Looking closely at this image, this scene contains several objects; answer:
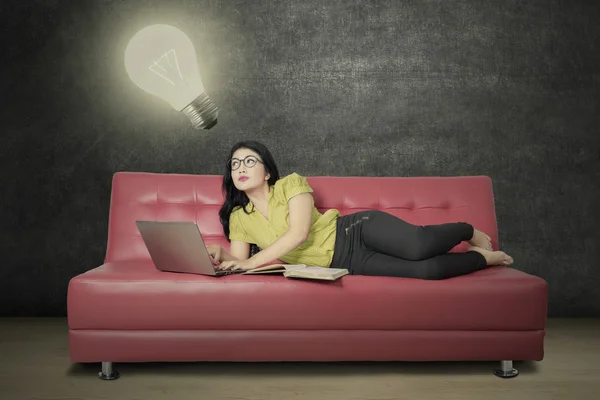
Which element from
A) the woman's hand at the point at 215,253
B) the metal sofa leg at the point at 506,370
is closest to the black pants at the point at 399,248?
the metal sofa leg at the point at 506,370

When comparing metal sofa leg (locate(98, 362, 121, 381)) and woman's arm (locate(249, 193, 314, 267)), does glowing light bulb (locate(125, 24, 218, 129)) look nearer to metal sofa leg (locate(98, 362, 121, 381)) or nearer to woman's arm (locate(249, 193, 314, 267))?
woman's arm (locate(249, 193, 314, 267))

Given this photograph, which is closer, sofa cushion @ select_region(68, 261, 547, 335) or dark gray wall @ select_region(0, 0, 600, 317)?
sofa cushion @ select_region(68, 261, 547, 335)

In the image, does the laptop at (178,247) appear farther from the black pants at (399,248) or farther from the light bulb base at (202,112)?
the light bulb base at (202,112)

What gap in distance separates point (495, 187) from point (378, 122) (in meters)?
0.78

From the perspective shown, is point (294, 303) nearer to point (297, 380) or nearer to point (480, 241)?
point (297, 380)

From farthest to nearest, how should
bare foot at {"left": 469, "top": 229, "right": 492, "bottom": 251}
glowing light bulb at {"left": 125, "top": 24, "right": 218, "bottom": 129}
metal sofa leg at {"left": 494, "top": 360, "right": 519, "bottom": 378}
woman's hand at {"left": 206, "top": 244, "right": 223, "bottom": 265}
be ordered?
glowing light bulb at {"left": 125, "top": 24, "right": 218, "bottom": 129} → bare foot at {"left": 469, "top": 229, "right": 492, "bottom": 251} → woman's hand at {"left": 206, "top": 244, "right": 223, "bottom": 265} → metal sofa leg at {"left": 494, "top": 360, "right": 519, "bottom": 378}

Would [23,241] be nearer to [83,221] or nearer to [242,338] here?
[83,221]

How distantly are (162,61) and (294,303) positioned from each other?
1.54 metres

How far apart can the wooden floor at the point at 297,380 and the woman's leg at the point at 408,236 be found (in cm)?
48

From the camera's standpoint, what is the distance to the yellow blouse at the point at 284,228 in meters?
2.89

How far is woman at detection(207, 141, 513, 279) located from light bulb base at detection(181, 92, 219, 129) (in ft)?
2.12

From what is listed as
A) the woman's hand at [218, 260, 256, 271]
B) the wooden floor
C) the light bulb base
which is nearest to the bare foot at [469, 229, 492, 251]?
the wooden floor

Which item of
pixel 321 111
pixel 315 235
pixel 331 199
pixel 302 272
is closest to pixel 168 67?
pixel 321 111

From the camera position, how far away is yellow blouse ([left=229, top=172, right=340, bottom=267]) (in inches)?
114
